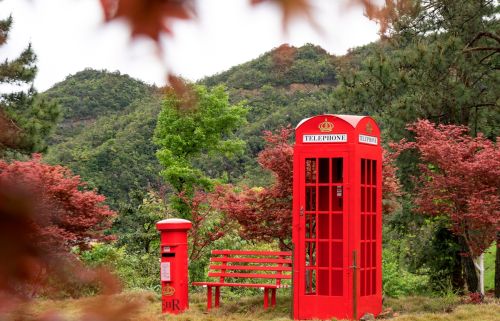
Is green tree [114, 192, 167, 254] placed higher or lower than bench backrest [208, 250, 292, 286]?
higher

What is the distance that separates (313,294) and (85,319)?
25.0 feet

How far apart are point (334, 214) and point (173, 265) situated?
2230 millimetres

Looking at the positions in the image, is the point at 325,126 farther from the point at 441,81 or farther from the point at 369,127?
the point at 441,81

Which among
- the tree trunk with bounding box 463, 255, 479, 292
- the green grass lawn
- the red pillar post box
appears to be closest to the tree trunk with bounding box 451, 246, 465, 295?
the tree trunk with bounding box 463, 255, 479, 292

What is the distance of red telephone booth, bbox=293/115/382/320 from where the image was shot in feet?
26.9

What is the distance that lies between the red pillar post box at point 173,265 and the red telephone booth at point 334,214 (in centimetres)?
155

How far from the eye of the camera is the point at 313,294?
8461mm

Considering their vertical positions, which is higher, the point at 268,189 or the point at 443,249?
the point at 268,189

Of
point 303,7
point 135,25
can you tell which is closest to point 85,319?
point 135,25

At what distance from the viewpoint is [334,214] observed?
8398mm

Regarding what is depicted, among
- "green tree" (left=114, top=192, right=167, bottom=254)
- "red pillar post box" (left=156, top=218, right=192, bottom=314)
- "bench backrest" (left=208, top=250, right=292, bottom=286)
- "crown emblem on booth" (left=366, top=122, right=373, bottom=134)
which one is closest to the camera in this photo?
"crown emblem on booth" (left=366, top=122, right=373, bottom=134)

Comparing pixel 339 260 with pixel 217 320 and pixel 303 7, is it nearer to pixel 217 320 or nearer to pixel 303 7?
pixel 217 320

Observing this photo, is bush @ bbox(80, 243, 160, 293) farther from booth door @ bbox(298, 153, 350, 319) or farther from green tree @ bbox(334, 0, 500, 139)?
green tree @ bbox(334, 0, 500, 139)

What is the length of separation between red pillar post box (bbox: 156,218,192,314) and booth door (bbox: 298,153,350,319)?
163cm
